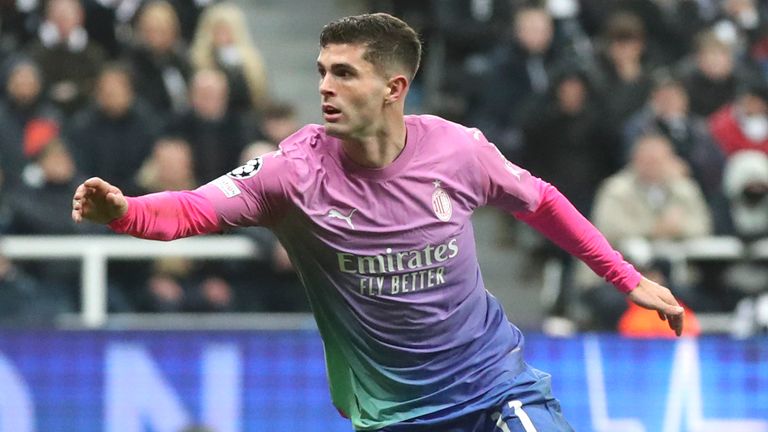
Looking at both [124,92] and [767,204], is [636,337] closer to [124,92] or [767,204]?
[767,204]

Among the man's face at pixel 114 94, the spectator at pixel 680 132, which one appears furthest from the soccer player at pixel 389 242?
the spectator at pixel 680 132

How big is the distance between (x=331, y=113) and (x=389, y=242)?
504mm

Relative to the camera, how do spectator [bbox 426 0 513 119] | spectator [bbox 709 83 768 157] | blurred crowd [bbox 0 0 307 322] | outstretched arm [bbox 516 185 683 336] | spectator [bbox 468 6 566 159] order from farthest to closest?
spectator [bbox 426 0 513 119]
spectator [bbox 468 6 566 159]
spectator [bbox 709 83 768 157]
blurred crowd [bbox 0 0 307 322]
outstretched arm [bbox 516 185 683 336]

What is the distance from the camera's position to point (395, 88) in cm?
584

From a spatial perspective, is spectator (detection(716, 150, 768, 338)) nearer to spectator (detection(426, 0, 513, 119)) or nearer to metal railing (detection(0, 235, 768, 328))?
metal railing (detection(0, 235, 768, 328))

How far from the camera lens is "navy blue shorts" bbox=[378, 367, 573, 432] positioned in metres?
5.78

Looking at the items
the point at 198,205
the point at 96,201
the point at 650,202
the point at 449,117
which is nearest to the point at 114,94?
the point at 449,117

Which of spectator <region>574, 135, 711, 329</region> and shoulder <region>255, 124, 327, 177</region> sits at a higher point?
spectator <region>574, 135, 711, 329</region>

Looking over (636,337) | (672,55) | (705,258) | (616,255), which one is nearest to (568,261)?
(705,258)

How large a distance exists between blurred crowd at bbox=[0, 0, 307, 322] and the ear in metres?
5.43

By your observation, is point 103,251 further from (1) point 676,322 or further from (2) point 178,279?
(1) point 676,322

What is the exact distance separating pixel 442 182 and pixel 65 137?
632 cm

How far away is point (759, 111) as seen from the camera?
12992 mm

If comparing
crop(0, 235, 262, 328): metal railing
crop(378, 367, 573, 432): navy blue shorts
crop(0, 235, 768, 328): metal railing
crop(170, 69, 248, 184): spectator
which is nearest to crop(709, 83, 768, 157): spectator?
crop(0, 235, 768, 328): metal railing
